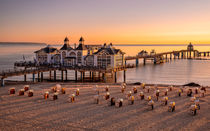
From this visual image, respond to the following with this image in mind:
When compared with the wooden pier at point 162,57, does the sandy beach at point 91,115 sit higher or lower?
lower

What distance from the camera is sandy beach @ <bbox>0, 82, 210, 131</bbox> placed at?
1347 centimetres

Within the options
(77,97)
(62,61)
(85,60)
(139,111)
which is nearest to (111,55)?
(85,60)

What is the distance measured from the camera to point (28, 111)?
1627 centimetres

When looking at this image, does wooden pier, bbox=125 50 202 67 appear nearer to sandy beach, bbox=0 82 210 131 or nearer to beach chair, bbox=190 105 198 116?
sandy beach, bbox=0 82 210 131

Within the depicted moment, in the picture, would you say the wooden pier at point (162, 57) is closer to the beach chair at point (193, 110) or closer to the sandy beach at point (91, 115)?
the sandy beach at point (91, 115)

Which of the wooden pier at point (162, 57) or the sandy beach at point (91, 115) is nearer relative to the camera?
the sandy beach at point (91, 115)

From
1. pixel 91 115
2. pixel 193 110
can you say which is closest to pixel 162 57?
pixel 193 110

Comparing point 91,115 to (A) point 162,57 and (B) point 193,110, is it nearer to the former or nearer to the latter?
(B) point 193,110

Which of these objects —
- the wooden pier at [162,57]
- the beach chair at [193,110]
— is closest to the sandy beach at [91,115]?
the beach chair at [193,110]

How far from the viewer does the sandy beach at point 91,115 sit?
1347 centimetres

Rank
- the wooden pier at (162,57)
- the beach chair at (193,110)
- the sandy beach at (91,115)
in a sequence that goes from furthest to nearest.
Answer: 1. the wooden pier at (162,57)
2. the beach chair at (193,110)
3. the sandy beach at (91,115)

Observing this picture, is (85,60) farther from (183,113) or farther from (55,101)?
(183,113)

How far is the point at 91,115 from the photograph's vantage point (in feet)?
50.9

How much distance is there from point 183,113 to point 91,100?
28.3 feet
